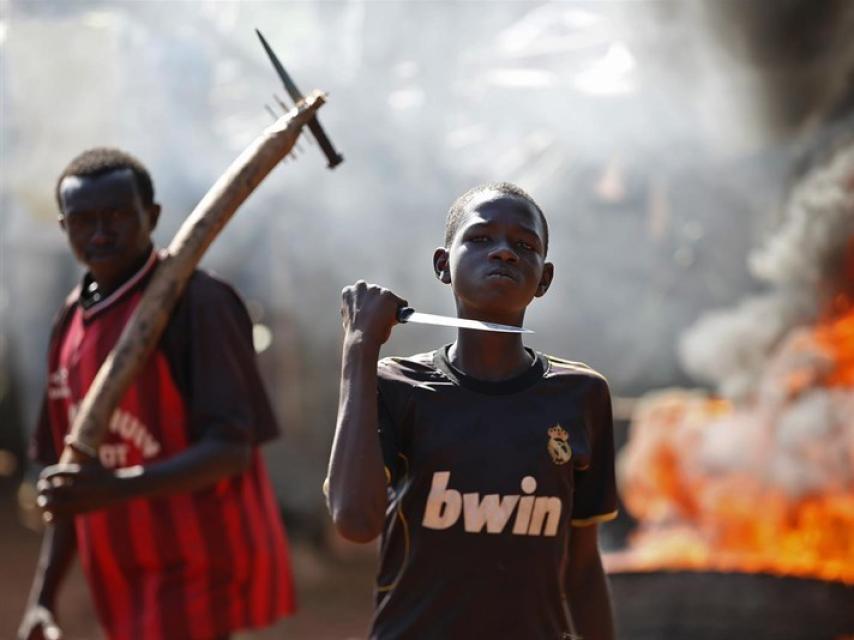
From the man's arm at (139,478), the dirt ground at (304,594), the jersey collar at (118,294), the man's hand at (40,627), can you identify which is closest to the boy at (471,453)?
the man's arm at (139,478)

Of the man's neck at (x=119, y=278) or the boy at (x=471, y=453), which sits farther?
the man's neck at (x=119, y=278)

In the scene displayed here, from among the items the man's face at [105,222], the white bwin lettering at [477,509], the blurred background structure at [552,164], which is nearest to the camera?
the white bwin lettering at [477,509]

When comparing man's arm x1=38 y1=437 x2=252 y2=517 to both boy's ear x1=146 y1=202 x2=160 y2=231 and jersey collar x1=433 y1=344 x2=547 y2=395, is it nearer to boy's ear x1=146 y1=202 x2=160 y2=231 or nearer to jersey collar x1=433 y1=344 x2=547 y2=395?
boy's ear x1=146 y1=202 x2=160 y2=231

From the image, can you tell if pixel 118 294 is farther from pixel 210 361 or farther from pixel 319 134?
pixel 319 134

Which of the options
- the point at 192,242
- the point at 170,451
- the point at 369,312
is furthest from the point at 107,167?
the point at 369,312

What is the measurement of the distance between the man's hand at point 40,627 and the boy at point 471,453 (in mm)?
1443

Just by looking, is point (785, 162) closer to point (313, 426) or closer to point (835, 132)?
point (835, 132)

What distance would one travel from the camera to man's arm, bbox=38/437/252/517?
2951mm

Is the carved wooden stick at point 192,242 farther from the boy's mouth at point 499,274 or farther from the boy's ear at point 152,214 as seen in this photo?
the boy's mouth at point 499,274

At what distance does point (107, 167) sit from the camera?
11.0ft

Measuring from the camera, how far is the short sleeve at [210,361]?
10.5ft

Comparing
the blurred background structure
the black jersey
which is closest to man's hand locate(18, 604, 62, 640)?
the black jersey

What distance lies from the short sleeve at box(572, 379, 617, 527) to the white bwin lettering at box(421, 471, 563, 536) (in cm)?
23

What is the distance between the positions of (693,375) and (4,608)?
439 centimetres
